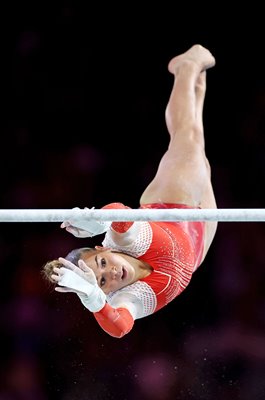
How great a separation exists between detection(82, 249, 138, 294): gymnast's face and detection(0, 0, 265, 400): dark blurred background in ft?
3.25

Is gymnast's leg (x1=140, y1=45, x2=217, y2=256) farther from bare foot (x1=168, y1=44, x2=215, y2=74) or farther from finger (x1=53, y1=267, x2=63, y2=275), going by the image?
finger (x1=53, y1=267, x2=63, y2=275)

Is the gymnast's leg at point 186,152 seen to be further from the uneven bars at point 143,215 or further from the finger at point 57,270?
the finger at point 57,270

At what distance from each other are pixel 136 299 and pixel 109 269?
18cm

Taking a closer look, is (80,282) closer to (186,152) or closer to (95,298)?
(95,298)

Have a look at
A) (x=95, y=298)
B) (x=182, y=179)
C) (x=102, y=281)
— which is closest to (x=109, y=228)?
(x=102, y=281)

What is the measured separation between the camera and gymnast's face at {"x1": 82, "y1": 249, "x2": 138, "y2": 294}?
111 inches

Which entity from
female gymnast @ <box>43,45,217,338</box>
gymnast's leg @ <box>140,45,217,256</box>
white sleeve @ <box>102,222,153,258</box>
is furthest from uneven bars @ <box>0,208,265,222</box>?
gymnast's leg @ <box>140,45,217,256</box>

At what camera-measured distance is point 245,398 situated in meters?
4.06

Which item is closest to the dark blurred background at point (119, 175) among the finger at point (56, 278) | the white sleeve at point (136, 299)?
the white sleeve at point (136, 299)

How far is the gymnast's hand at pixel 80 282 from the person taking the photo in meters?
2.48

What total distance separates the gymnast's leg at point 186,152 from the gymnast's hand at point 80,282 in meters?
0.91

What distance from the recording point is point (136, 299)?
2.93 m

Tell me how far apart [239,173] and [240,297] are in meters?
0.80

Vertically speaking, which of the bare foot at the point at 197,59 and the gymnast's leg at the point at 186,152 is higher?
the bare foot at the point at 197,59
